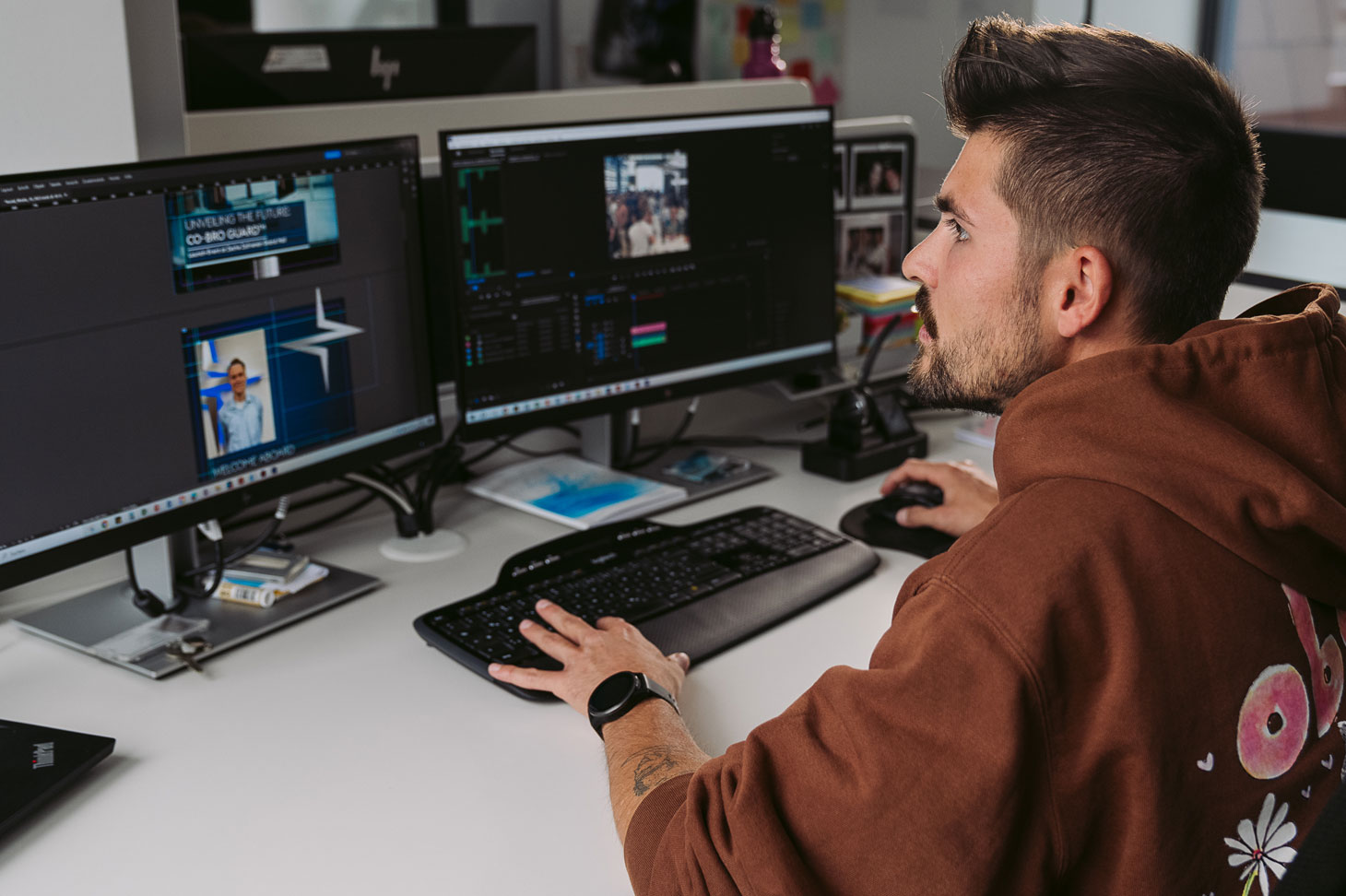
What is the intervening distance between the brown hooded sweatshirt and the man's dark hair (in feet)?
0.29

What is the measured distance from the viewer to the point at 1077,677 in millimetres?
753

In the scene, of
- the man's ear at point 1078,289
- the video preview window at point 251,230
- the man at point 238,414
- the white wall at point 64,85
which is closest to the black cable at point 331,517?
the man at point 238,414

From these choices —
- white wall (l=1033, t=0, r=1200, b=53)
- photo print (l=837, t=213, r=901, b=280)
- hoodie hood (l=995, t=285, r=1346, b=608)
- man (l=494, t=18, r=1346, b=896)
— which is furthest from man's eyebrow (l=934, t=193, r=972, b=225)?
white wall (l=1033, t=0, r=1200, b=53)

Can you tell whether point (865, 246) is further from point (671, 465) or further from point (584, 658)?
point (584, 658)

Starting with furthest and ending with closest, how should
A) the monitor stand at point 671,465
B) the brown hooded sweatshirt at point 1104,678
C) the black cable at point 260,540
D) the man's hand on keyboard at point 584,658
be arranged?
the monitor stand at point 671,465, the black cable at point 260,540, the man's hand on keyboard at point 584,658, the brown hooded sweatshirt at point 1104,678

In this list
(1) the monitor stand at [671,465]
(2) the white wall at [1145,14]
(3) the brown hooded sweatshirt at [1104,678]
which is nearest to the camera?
(3) the brown hooded sweatshirt at [1104,678]

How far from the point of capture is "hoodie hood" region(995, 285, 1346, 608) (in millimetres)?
774

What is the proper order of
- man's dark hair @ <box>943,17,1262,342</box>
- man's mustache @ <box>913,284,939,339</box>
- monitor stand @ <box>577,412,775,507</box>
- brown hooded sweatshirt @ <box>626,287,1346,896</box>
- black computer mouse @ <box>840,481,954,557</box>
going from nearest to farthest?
brown hooded sweatshirt @ <box>626,287,1346,896</box>, man's dark hair @ <box>943,17,1262,342</box>, man's mustache @ <box>913,284,939,339</box>, black computer mouse @ <box>840,481,954,557</box>, monitor stand @ <box>577,412,775,507</box>

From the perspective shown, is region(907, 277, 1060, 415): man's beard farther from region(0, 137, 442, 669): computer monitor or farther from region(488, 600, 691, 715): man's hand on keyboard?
region(0, 137, 442, 669): computer monitor

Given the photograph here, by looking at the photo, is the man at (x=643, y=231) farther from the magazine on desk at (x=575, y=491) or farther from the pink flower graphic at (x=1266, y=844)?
the pink flower graphic at (x=1266, y=844)

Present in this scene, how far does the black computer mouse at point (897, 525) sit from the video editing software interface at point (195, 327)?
1.93 feet

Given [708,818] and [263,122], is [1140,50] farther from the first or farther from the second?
[263,122]

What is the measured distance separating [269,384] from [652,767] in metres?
0.63

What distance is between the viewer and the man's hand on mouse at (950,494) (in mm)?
1549
